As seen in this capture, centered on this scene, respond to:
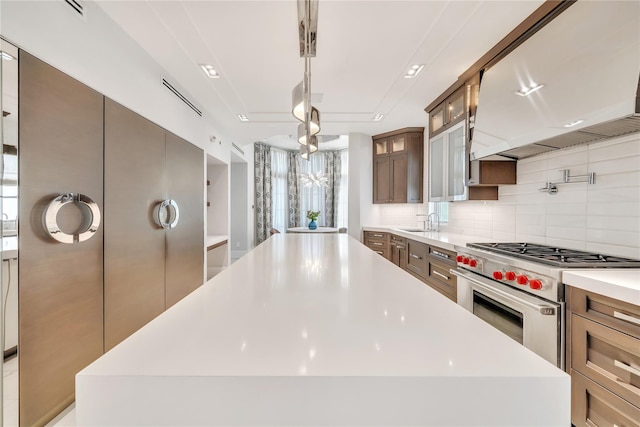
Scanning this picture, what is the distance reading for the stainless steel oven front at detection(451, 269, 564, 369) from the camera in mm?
1396

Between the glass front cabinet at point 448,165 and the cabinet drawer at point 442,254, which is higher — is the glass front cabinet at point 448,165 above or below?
above

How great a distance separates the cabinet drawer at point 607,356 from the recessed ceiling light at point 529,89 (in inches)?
55.4

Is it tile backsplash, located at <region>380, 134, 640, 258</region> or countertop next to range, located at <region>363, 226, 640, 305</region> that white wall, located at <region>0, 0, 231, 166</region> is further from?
tile backsplash, located at <region>380, 134, 640, 258</region>

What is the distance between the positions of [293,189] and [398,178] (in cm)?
390

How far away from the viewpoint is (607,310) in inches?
46.8

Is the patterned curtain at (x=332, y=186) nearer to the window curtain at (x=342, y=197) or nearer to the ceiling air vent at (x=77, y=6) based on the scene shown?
the window curtain at (x=342, y=197)

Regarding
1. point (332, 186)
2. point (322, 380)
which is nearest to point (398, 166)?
point (332, 186)

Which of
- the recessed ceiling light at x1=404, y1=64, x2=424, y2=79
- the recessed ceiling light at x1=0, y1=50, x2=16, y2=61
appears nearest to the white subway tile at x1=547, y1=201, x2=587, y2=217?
the recessed ceiling light at x1=404, y1=64, x2=424, y2=79

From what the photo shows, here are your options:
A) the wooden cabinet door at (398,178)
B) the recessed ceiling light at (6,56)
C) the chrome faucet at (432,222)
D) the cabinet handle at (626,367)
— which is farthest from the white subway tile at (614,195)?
the recessed ceiling light at (6,56)

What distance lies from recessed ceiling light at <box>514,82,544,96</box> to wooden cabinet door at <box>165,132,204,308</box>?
3034mm

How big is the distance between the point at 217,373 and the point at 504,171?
2.79 meters

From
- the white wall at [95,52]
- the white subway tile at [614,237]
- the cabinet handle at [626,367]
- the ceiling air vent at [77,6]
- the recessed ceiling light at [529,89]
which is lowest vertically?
the cabinet handle at [626,367]

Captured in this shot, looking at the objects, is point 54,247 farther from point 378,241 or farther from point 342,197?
point 342,197

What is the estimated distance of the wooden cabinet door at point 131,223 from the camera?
196 cm
